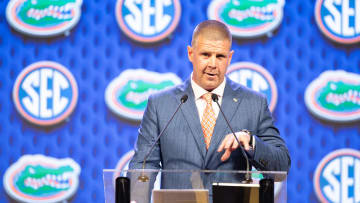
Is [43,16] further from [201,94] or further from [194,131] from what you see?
[194,131]

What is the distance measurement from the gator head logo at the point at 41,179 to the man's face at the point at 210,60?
4.39 ft

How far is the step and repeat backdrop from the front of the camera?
11.3ft

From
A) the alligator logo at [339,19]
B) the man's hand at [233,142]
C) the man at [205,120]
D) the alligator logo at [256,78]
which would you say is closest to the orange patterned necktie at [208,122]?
the man at [205,120]

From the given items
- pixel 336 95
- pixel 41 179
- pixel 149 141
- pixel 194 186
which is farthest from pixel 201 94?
pixel 41 179

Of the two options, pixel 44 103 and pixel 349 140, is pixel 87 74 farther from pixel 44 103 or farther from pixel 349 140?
pixel 349 140

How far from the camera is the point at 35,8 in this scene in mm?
3611

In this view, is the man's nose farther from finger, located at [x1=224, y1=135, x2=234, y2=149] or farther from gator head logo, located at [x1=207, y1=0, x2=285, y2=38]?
gator head logo, located at [x1=207, y1=0, x2=285, y2=38]

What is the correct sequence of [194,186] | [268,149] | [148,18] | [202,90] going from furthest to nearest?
[148,18], [202,90], [268,149], [194,186]

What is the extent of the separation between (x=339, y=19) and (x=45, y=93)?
193cm

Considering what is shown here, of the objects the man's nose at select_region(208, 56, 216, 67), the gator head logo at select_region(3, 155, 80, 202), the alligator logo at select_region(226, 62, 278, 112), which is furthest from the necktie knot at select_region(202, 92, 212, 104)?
the gator head logo at select_region(3, 155, 80, 202)

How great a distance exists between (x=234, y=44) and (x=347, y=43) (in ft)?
2.32

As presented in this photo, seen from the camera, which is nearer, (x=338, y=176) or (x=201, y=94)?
(x=201, y=94)

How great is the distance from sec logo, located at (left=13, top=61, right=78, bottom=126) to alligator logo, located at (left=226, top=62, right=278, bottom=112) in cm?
103

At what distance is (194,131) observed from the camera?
2516 millimetres
